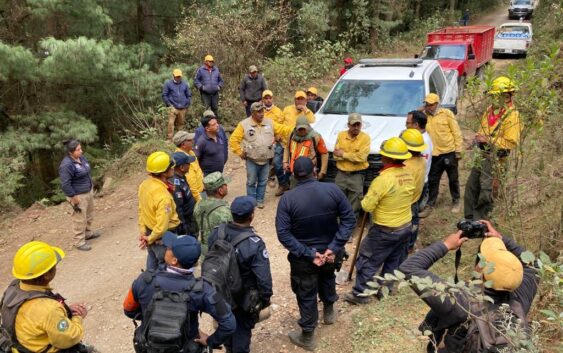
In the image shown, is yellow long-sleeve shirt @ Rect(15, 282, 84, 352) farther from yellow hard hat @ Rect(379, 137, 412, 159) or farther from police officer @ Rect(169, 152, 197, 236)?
yellow hard hat @ Rect(379, 137, 412, 159)

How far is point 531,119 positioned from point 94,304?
5.40m

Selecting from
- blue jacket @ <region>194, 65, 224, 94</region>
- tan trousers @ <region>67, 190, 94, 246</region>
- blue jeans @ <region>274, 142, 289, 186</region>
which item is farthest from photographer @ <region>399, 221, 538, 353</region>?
blue jacket @ <region>194, 65, 224, 94</region>

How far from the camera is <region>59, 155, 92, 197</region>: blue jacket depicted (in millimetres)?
6543

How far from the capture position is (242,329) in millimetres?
3877

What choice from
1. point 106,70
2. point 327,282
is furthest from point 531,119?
point 106,70

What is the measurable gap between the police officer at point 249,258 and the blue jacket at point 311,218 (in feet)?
1.51

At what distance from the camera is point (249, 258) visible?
349 cm

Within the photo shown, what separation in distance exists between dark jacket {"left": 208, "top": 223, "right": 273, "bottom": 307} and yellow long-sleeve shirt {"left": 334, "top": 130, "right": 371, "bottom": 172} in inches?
102

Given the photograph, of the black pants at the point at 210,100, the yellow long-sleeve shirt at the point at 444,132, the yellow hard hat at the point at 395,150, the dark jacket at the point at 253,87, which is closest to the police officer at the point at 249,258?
the yellow hard hat at the point at 395,150

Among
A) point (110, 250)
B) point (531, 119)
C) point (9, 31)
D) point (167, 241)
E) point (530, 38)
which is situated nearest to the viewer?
point (167, 241)

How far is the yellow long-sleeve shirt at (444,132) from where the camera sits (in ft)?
21.0

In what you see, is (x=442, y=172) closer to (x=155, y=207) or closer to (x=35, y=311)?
(x=155, y=207)

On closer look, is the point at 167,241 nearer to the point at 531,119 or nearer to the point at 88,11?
the point at 531,119

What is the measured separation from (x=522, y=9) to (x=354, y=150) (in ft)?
105
